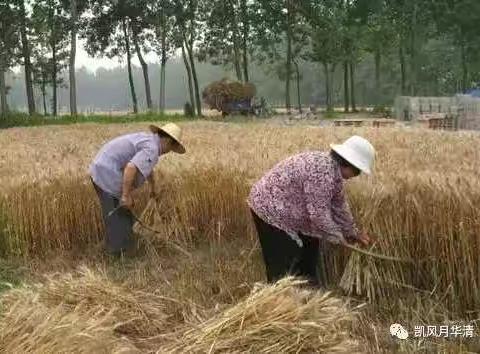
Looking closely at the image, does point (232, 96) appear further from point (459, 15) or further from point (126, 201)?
point (126, 201)

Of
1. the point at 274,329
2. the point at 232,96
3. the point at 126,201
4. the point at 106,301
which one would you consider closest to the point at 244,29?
the point at 232,96

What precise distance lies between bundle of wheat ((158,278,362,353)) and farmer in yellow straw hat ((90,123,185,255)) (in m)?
2.48

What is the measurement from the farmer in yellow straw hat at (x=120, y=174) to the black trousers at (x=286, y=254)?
1429mm

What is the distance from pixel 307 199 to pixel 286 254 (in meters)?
0.48

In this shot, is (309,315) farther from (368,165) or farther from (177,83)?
(177,83)

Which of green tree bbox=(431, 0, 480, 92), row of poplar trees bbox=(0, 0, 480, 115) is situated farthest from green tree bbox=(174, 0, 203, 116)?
green tree bbox=(431, 0, 480, 92)

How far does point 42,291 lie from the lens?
4.03m

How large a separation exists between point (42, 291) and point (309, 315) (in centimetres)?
172

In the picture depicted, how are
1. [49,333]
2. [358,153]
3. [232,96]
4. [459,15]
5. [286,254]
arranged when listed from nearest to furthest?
1. [49,333]
2. [358,153]
3. [286,254]
4. [232,96]
5. [459,15]

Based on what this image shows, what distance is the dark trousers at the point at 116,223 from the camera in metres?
5.82

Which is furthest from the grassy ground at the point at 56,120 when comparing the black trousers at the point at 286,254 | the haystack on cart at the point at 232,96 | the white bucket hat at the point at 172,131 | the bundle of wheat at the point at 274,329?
the bundle of wheat at the point at 274,329

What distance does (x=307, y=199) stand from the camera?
4.21m

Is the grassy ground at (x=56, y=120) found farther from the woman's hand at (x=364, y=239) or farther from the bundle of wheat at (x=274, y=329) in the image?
the bundle of wheat at (x=274, y=329)

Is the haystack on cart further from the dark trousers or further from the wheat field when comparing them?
the dark trousers
